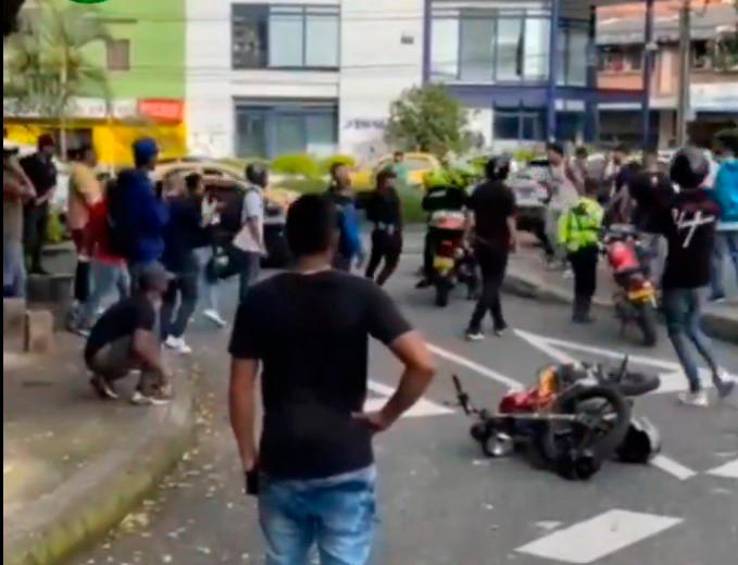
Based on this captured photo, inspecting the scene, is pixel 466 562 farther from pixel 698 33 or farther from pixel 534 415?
pixel 698 33

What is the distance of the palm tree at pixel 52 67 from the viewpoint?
1494 inches

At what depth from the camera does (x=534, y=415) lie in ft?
31.0

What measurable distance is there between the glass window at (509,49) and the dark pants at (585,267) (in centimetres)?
4042

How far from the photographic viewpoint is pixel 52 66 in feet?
135

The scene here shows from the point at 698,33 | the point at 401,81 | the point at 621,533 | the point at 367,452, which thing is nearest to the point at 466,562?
the point at 621,533

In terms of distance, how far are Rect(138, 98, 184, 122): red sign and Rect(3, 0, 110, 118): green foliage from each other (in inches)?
308

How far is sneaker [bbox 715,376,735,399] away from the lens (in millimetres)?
11547

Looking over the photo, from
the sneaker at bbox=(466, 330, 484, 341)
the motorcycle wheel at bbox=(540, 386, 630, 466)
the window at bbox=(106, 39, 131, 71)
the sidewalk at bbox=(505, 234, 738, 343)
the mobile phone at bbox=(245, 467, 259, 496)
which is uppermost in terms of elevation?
the window at bbox=(106, 39, 131, 71)

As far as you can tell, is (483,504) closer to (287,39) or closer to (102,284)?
(102,284)

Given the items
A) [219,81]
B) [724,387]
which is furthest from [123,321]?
[219,81]

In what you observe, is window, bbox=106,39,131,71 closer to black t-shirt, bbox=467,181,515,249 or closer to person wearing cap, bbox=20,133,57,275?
person wearing cap, bbox=20,133,57,275

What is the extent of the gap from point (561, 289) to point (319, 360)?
42.5ft

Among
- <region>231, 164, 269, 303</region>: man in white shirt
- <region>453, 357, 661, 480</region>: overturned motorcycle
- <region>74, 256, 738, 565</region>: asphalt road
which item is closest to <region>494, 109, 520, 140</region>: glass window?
<region>231, 164, 269, 303</region>: man in white shirt

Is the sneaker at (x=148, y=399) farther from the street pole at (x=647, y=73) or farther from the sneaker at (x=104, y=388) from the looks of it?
the street pole at (x=647, y=73)
